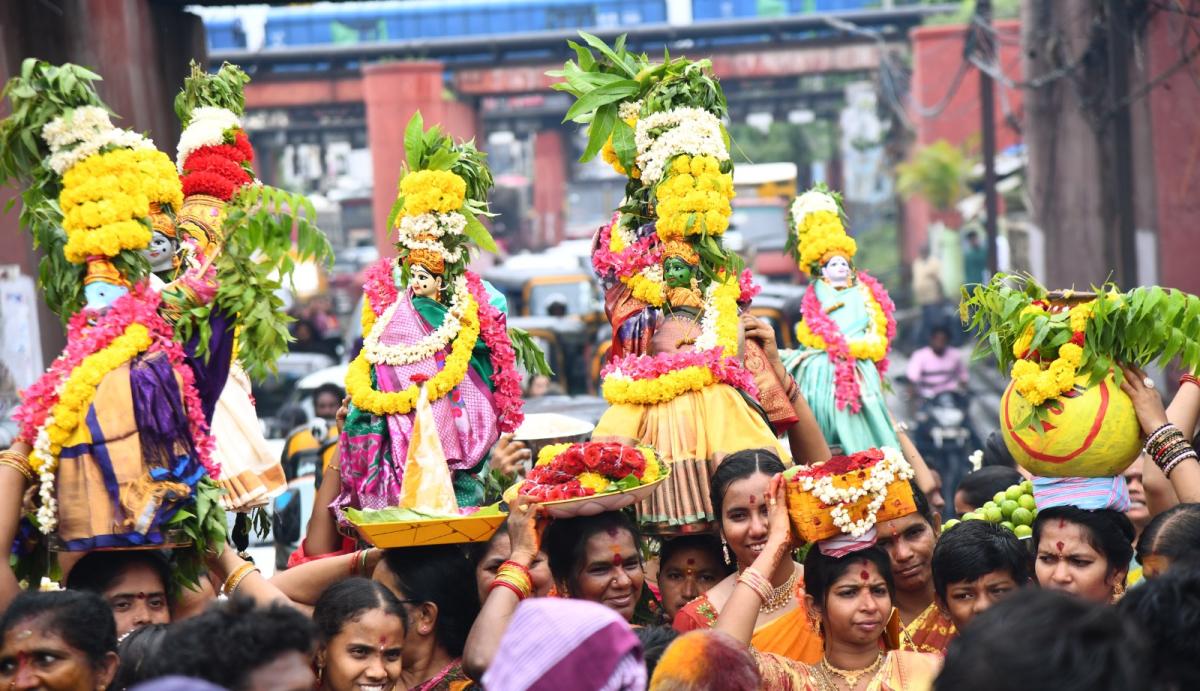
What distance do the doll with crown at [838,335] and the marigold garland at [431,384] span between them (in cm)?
223

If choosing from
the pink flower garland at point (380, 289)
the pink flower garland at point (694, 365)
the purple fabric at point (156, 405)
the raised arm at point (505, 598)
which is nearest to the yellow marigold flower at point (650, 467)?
the raised arm at point (505, 598)

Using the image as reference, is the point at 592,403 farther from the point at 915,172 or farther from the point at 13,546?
the point at 915,172

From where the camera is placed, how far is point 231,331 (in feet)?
16.3

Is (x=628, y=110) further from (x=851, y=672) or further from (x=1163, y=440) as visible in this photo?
(x=851, y=672)

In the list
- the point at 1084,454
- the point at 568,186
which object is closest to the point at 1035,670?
the point at 1084,454

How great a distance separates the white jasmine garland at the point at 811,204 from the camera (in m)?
8.12

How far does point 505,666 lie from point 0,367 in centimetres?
958

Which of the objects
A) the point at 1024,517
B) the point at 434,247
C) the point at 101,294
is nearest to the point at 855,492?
the point at 1024,517

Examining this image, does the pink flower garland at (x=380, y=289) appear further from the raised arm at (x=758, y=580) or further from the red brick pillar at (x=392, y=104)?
the red brick pillar at (x=392, y=104)

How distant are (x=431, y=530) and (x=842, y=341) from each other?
10.4 feet

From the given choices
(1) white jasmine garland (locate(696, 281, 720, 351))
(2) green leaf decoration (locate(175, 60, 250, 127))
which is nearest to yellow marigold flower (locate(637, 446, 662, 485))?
(1) white jasmine garland (locate(696, 281, 720, 351))

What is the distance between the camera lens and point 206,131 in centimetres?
700

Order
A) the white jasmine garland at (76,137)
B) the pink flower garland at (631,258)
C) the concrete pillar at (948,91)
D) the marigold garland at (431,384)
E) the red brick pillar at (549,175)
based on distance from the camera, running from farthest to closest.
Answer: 1. the red brick pillar at (549,175)
2. the concrete pillar at (948,91)
3. the pink flower garland at (631,258)
4. the marigold garland at (431,384)
5. the white jasmine garland at (76,137)

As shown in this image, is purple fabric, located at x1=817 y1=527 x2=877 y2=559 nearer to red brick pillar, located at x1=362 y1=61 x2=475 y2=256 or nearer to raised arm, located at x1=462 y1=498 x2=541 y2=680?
raised arm, located at x1=462 y1=498 x2=541 y2=680
